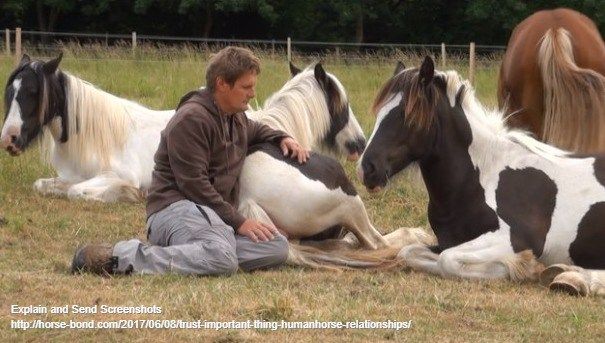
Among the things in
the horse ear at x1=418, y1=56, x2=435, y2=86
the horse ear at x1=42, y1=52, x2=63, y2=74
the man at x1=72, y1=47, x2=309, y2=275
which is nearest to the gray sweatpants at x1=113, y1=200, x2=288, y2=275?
the man at x1=72, y1=47, x2=309, y2=275

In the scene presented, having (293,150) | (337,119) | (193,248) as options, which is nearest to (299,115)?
(337,119)

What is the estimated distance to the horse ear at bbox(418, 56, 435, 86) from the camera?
20.3 feet

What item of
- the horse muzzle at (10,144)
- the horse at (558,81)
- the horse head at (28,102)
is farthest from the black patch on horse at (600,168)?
the horse muzzle at (10,144)

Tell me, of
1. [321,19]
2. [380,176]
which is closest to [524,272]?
[380,176]

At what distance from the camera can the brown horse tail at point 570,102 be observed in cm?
824

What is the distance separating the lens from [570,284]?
582 cm

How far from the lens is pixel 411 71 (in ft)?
20.7

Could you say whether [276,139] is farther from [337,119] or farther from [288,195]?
[337,119]

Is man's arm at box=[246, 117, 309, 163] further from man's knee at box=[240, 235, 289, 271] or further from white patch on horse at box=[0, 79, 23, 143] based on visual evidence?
white patch on horse at box=[0, 79, 23, 143]

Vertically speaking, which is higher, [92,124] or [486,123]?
[486,123]

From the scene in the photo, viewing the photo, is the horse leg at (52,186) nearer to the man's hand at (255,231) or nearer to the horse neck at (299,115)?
the horse neck at (299,115)

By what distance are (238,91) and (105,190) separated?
10.6ft

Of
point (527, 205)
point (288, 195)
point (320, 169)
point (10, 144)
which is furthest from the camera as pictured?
point (10, 144)

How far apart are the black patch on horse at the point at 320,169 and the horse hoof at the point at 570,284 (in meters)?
1.50
